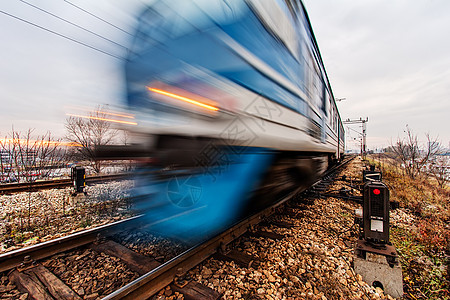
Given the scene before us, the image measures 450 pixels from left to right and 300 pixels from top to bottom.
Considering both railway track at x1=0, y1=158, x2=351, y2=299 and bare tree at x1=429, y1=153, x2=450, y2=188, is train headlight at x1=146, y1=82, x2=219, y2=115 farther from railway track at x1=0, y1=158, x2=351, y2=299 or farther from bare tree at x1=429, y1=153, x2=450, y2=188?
bare tree at x1=429, y1=153, x2=450, y2=188

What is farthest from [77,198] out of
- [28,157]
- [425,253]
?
[425,253]

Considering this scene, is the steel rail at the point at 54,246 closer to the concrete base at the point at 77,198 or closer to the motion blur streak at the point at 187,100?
the motion blur streak at the point at 187,100

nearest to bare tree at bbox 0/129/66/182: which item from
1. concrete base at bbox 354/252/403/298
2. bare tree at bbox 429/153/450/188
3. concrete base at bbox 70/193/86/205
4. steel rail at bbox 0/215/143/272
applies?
concrete base at bbox 70/193/86/205

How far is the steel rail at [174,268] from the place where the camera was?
1.80 meters

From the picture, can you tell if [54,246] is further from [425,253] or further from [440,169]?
[440,169]

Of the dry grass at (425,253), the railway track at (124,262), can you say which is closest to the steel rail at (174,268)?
the railway track at (124,262)

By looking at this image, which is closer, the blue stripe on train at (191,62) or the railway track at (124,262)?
the blue stripe on train at (191,62)

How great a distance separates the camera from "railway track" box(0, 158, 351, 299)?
1907 mm

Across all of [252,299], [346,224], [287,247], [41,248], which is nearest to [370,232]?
[287,247]

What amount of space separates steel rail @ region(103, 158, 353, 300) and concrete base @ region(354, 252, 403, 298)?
141 centimetres

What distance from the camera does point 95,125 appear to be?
211cm

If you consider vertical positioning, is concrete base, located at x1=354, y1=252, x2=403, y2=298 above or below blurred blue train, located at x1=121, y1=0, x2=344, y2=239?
below

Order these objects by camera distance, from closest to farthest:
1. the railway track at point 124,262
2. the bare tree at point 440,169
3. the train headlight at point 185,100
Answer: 1. the train headlight at point 185,100
2. the railway track at point 124,262
3. the bare tree at point 440,169

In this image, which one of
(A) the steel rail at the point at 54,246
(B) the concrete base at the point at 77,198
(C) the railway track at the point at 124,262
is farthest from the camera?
(B) the concrete base at the point at 77,198
